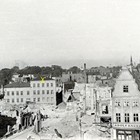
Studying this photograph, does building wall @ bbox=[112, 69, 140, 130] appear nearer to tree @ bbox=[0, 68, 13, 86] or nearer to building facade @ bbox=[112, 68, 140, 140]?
building facade @ bbox=[112, 68, 140, 140]

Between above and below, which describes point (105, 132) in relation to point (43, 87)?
below

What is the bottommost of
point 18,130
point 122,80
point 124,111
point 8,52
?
point 18,130

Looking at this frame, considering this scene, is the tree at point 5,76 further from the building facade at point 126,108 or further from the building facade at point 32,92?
the building facade at point 126,108

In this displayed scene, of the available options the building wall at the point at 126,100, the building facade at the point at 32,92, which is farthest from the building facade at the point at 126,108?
the building facade at the point at 32,92

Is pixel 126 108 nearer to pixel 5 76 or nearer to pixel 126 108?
pixel 126 108

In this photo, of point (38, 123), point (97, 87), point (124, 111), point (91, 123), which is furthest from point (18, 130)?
point (97, 87)

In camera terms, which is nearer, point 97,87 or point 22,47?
point 22,47

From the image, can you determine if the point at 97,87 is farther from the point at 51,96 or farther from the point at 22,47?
the point at 22,47
